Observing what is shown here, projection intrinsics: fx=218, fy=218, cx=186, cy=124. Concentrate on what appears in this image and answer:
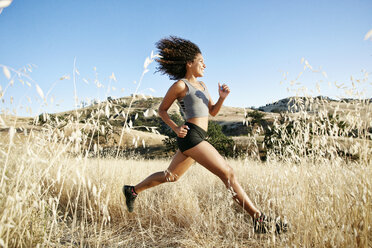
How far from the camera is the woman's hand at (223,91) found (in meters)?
2.57

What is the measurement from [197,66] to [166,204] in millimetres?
1797

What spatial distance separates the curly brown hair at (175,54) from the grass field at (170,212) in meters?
1.58

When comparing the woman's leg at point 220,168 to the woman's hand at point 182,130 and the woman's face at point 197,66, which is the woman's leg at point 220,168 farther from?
the woman's face at point 197,66

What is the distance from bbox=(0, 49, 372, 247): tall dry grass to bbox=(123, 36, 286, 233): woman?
22 cm

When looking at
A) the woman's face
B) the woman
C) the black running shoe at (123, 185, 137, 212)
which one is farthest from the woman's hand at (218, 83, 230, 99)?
the black running shoe at (123, 185, 137, 212)

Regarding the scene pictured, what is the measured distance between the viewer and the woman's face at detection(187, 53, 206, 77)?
2641 millimetres

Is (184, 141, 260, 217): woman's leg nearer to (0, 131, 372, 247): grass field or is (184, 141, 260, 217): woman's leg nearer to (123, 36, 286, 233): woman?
(123, 36, 286, 233): woman

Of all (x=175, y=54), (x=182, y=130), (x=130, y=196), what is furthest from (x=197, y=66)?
(x=130, y=196)

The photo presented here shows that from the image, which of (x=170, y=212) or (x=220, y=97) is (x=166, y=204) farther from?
(x=220, y=97)

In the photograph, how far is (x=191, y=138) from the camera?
221 cm

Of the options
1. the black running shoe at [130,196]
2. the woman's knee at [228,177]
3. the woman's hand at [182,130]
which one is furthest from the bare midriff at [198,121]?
the black running shoe at [130,196]

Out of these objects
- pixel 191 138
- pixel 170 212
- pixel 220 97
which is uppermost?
pixel 220 97

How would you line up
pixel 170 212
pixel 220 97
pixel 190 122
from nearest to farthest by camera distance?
pixel 190 122, pixel 220 97, pixel 170 212

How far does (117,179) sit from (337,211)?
2.76 m
